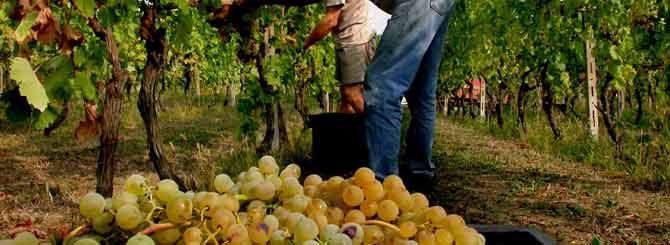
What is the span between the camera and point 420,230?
72cm

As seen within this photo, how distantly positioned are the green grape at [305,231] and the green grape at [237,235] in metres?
0.05

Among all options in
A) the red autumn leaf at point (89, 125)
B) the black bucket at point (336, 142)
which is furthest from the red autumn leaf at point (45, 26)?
the black bucket at point (336, 142)

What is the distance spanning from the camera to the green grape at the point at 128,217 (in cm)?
61

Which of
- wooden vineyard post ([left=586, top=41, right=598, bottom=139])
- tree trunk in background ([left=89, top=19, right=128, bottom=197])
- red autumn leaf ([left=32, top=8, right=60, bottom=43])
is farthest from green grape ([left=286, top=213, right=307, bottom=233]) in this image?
wooden vineyard post ([left=586, top=41, right=598, bottom=139])

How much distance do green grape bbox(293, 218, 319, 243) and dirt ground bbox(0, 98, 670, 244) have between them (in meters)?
1.06

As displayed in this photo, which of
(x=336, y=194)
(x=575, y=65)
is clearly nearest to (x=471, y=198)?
(x=336, y=194)

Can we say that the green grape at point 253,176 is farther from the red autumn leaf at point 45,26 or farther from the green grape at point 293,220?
the red autumn leaf at point 45,26

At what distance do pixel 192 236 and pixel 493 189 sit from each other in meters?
3.63

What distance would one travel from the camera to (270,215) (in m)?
0.67

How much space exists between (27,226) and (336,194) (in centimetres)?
42

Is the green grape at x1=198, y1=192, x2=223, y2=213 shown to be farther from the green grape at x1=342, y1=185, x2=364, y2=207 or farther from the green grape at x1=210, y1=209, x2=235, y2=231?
the green grape at x1=342, y1=185, x2=364, y2=207

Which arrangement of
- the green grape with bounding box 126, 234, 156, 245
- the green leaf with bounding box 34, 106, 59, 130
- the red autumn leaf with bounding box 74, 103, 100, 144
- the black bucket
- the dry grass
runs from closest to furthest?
the green grape with bounding box 126, 234, 156, 245, the green leaf with bounding box 34, 106, 59, 130, the red autumn leaf with bounding box 74, 103, 100, 144, the dry grass, the black bucket

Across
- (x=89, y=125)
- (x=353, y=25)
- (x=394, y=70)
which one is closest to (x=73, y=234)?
(x=394, y=70)

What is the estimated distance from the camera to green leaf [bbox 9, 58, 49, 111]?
4.55 ft
